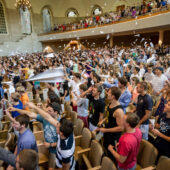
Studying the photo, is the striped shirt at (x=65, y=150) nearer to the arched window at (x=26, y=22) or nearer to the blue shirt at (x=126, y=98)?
the blue shirt at (x=126, y=98)

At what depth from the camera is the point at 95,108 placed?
2.73 metres

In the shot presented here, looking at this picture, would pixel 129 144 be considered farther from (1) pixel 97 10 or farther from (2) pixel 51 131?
(1) pixel 97 10

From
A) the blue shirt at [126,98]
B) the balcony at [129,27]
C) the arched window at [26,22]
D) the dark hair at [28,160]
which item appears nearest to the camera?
the dark hair at [28,160]

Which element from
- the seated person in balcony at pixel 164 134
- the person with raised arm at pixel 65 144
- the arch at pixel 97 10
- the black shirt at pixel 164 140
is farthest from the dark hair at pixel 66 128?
the arch at pixel 97 10

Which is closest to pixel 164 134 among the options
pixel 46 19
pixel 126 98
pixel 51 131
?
pixel 126 98

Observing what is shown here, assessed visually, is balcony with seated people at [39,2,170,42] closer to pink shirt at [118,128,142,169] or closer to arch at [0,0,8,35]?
arch at [0,0,8,35]

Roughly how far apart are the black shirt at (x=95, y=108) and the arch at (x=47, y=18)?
24120 mm

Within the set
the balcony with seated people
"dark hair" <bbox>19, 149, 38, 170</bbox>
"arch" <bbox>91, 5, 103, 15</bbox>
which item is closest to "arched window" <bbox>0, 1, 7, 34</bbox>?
the balcony with seated people

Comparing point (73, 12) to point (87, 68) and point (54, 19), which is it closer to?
point (54, 19)

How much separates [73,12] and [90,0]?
3.36 m

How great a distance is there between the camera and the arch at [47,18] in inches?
941

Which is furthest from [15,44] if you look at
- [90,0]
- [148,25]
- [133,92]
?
[133,92]

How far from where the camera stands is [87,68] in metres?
6.87

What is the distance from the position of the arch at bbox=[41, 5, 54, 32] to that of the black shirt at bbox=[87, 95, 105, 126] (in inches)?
950
